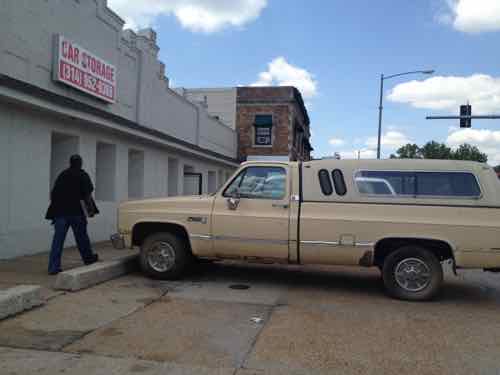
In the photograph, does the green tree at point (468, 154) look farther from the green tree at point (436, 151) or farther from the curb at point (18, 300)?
the curb at point (18, 300)

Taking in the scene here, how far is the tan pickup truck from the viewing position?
677 cm

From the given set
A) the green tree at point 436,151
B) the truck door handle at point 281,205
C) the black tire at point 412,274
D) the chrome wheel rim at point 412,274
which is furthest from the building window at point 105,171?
the green tree at point 436,151

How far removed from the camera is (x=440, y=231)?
6.75 m

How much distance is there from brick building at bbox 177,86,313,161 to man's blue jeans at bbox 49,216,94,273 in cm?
2155

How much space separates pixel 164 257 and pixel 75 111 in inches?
158

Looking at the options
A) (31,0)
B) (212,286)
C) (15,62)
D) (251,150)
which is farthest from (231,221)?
(251,150)

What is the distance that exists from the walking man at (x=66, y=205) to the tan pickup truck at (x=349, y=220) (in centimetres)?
102

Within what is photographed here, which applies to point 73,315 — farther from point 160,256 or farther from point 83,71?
point 83,71

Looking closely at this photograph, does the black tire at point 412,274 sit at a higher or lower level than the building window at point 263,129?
lower

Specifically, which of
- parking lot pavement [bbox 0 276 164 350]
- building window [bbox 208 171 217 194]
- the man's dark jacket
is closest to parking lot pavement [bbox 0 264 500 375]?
parking lot pavement [bbox 0 276 164 350]

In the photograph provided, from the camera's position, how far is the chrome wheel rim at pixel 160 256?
7770 mm

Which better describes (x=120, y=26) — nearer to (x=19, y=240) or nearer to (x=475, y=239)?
(x=19, y=240)

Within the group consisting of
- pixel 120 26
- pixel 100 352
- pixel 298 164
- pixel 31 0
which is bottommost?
pixel 100 352

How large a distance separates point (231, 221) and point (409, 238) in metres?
2.60
